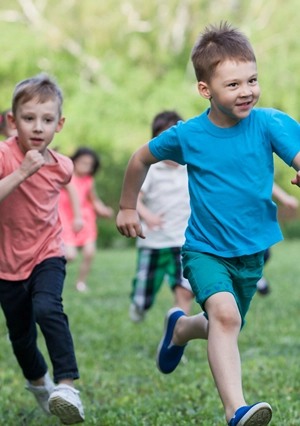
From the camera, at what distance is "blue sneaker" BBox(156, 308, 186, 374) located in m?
4.25

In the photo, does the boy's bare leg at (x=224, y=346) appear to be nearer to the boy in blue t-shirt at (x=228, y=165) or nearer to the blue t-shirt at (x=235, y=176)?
the boy in blue t-shirt at (x=228, y=165)

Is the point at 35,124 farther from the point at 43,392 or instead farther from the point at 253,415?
the point at 253,415

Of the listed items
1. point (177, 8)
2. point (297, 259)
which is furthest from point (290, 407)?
point (177, 8)

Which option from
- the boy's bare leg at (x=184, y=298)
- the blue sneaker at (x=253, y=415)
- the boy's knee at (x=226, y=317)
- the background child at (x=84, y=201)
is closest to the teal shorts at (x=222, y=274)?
the boy's knee at (x=226, y=317)

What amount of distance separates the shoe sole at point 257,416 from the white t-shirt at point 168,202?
3.11 meters

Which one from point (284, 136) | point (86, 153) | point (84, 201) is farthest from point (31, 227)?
point (84, 201)

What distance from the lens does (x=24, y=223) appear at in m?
3.86

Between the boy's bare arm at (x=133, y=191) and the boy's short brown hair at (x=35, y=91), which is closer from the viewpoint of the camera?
the boy's bare arm at (x=133, y=191)

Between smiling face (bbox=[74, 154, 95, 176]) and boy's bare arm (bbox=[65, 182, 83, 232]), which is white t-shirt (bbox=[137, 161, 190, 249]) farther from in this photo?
smiling face (bbox=[74, 154, 95, 176])

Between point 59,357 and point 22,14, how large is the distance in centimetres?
2958

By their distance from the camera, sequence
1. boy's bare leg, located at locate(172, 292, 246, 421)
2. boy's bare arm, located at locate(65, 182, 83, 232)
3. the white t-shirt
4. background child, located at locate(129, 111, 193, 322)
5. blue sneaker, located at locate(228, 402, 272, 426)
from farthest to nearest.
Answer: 1. the white t-shirt
2. background child, located at locate(129, 111, 193, 322)
3. boy's bare arm, located at locate(65, 182, 83, 232)
4. boy's bare leg, located at locate(172, 292, 246, 421)
5. blue sneaker, located at locate(228, 402, 272, 426)

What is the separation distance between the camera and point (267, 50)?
93.9ft

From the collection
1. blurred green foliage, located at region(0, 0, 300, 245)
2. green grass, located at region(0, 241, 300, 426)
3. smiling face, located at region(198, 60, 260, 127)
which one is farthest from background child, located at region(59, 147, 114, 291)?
blurred green foliage, located at region(0, 0, 300, 245)

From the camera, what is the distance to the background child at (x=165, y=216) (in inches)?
232
